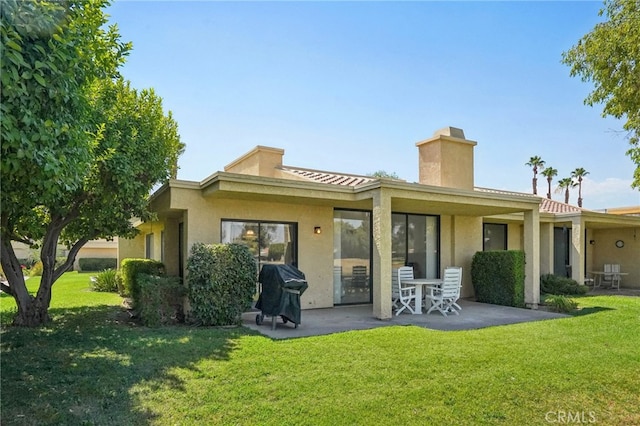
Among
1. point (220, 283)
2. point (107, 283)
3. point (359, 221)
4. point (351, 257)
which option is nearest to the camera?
point (220, 283)

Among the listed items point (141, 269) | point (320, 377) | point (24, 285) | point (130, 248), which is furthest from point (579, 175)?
point (24, 285)

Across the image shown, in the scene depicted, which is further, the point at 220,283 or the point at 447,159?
the point at 447,159

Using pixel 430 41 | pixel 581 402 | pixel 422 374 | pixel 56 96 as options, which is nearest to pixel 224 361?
pixel 422 374

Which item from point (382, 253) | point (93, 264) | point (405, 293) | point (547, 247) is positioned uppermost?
point (382, 253)

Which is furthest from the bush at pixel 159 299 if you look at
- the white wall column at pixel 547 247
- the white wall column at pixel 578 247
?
the white wall column at pixel 547 247

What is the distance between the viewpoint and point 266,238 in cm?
1085

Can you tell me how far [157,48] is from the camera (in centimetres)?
849

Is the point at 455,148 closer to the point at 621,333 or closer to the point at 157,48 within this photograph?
the point at 621,333

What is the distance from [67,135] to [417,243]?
439 inches

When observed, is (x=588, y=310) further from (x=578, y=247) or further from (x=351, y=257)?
(x=351, y=257)

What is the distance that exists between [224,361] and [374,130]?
11.2 meters

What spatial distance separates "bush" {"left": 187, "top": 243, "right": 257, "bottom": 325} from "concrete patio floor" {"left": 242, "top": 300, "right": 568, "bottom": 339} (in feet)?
2.03

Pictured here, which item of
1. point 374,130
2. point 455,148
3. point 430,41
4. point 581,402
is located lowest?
point 581,402

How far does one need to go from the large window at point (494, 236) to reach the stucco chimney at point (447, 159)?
297 cm
